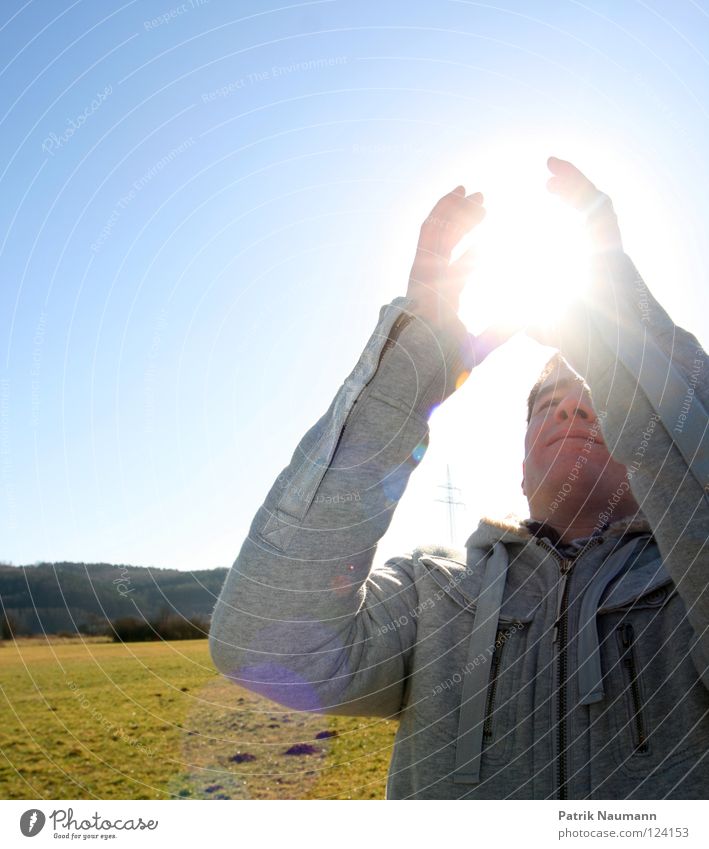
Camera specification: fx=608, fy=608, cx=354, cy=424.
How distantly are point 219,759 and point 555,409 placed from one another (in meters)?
10.7

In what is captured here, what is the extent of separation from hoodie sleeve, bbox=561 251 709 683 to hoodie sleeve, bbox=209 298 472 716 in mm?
453

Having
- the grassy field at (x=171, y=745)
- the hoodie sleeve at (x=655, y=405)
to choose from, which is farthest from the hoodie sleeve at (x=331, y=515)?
the grassy field at (x=171, y=745)

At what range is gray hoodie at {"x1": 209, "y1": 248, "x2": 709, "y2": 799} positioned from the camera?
1.65m

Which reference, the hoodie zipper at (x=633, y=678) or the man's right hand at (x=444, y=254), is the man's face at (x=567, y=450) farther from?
the man's right hand at (x=444, y=254)

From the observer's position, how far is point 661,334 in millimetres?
1921

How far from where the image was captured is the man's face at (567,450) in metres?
2.64

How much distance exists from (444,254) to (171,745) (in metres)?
13.4

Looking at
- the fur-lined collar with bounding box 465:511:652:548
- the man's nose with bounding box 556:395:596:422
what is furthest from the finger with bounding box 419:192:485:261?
the fur-lined collar with bounding box 465:511:652:548

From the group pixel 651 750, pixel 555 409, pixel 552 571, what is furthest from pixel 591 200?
pixel 651 750

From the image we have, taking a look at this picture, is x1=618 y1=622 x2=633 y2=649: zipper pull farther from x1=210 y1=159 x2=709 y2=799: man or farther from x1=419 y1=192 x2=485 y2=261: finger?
x1=419 y1=192 x2=485 y2=261: finger

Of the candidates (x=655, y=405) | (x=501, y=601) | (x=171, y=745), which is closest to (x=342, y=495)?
(x=655, y=405)

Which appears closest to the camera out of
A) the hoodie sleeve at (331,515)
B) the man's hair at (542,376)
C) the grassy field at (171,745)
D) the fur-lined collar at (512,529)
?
the hoodie sleeve at (331,515)
